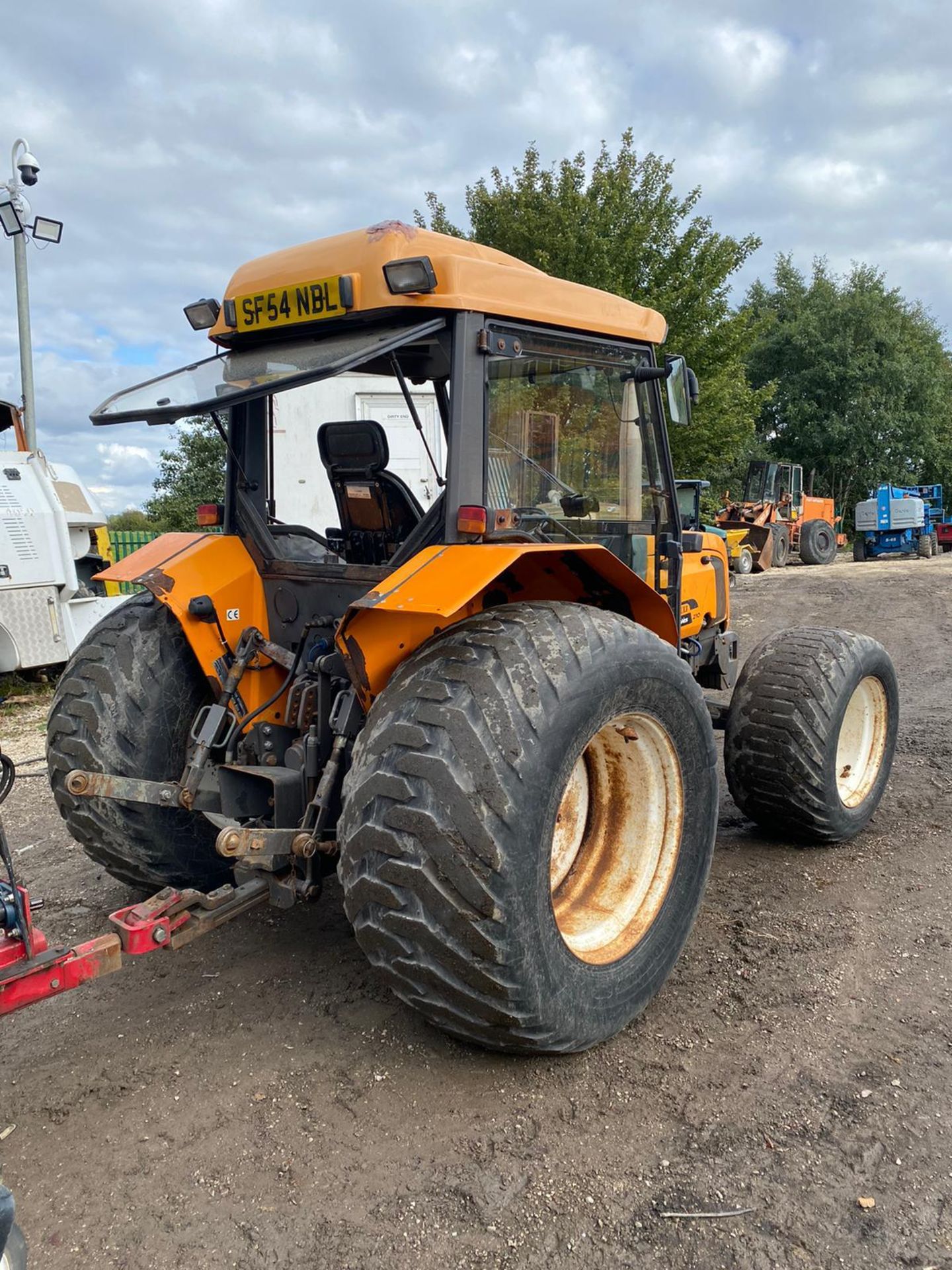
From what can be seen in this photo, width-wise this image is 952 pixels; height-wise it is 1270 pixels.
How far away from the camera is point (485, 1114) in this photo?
2580 mm

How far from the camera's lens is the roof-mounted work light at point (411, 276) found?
276 cm

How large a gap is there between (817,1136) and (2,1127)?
2.22m

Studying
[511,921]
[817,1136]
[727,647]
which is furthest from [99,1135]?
[727,647]

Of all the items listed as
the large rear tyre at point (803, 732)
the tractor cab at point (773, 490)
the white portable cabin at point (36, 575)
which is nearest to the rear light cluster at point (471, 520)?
the large rear tyre at point (803, 732)

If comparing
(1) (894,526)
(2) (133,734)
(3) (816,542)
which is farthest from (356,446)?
(1) (894,526)

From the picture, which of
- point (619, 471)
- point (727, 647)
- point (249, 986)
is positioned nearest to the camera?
point (249, 986)

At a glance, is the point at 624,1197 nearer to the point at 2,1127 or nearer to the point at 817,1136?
the point at 817,1136

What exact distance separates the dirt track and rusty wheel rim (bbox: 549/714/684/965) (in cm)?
38

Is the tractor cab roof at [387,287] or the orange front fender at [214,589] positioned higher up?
the tractor cab roof at [387,287]

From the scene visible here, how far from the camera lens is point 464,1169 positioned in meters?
2.37

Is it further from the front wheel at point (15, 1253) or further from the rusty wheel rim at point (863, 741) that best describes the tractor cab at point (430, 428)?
the front wheel at point (15, 1253)

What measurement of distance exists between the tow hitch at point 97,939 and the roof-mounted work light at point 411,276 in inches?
69.9

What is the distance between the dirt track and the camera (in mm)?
2164

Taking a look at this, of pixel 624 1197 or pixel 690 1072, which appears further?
pixel 690 1072
